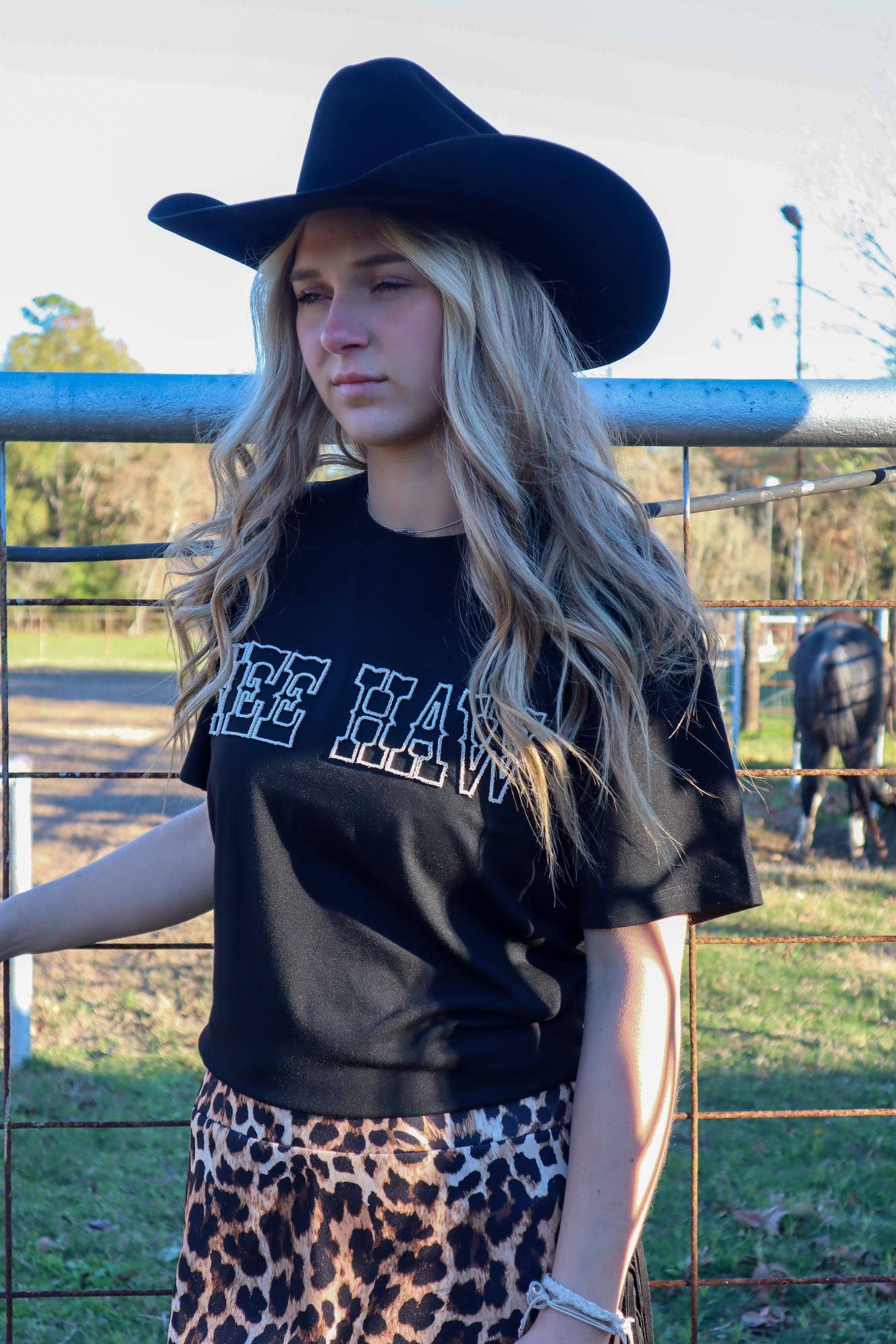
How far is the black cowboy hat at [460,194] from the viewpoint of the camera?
137 centimetres

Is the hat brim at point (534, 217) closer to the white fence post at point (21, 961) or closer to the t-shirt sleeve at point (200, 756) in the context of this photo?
the t-shirt sleeve at point (200, 756)

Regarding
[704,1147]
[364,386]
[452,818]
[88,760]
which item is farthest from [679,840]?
[88,760]

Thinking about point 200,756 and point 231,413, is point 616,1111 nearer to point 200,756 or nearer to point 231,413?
point 200,756

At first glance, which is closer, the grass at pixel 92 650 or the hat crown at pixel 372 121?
the hat crown at pixel 372 121

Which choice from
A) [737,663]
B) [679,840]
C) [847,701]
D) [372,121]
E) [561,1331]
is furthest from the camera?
[737,663]

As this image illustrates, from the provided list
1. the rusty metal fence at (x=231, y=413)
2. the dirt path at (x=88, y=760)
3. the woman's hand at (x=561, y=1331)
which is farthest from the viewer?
the dirt path at (x=88, y=760)

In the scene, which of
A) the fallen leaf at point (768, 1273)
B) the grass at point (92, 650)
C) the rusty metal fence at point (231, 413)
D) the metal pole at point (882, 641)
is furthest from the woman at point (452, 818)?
the grass at point (92, 650)

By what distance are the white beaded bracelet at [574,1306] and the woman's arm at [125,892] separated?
66 centimetres

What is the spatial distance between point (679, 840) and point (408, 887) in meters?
0.31

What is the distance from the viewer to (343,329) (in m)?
1.41

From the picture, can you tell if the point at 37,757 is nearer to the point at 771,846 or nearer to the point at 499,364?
the point at 771,846

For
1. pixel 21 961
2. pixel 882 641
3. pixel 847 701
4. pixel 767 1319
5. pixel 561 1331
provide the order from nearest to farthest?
pixel 561 1331, pixel 767 1319, pixel 21 961, pixel 847 701, pixel 882 641

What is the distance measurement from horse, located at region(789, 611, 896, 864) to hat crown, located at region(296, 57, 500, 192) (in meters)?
8.74

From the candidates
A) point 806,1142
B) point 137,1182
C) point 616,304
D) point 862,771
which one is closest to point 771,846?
point 806,1142
